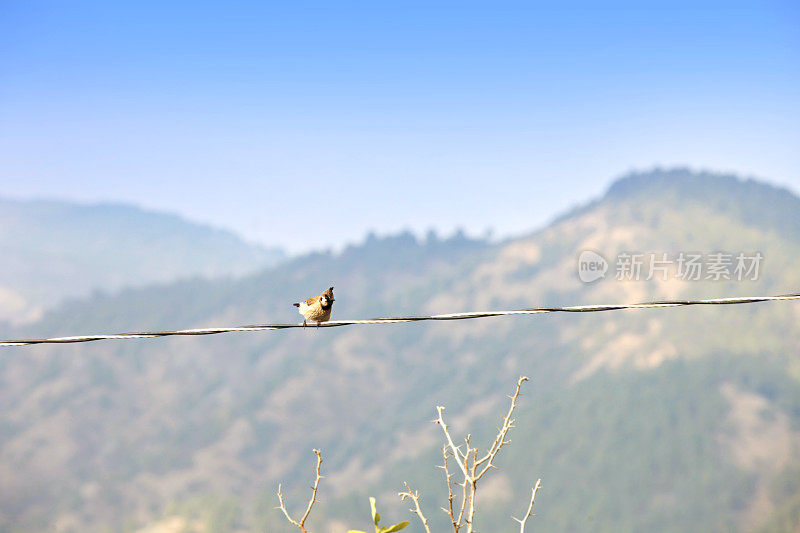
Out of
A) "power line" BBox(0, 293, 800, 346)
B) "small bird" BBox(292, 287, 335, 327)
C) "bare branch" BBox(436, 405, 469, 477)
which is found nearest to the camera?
"power line" BBox(0, 293, 800, 346)

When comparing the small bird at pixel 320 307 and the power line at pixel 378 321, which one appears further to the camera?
the small bird at pixel 320 307

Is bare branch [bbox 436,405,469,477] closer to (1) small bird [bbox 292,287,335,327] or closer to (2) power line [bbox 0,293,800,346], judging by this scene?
(2) power line [bbox 0,293,800,346]

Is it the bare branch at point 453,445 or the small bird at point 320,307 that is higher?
the small bird at point 320,307

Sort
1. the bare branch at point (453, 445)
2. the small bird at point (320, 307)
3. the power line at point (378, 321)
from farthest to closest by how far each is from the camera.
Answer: the small bird at point (320, 307) < the bare branch at point (453, 445) < the power line at point (378, 321)

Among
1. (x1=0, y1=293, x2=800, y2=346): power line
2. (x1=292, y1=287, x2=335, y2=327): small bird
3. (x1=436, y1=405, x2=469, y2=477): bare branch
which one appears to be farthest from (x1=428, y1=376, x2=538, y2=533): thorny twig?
(x1=292, y1=287, x2=335, y2=327): small bird

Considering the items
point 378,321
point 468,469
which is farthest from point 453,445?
point 378,321

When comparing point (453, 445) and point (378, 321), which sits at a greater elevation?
point (378, 321)

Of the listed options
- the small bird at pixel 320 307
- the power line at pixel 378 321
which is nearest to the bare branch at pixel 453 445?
the power line at pixel 378 321

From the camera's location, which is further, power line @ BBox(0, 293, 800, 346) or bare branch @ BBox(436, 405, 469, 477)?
bare branch @ BBox(436, 405, 469, 477)

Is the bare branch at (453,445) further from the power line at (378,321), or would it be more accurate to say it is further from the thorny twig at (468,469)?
the power line at (378,321)

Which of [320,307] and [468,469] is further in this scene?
[320,307]

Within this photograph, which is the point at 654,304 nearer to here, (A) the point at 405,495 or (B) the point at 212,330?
(A) the point at 405,495

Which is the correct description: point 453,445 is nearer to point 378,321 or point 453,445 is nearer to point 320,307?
point 378,321

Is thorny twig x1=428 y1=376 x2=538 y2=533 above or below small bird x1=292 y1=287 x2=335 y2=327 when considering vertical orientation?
below
